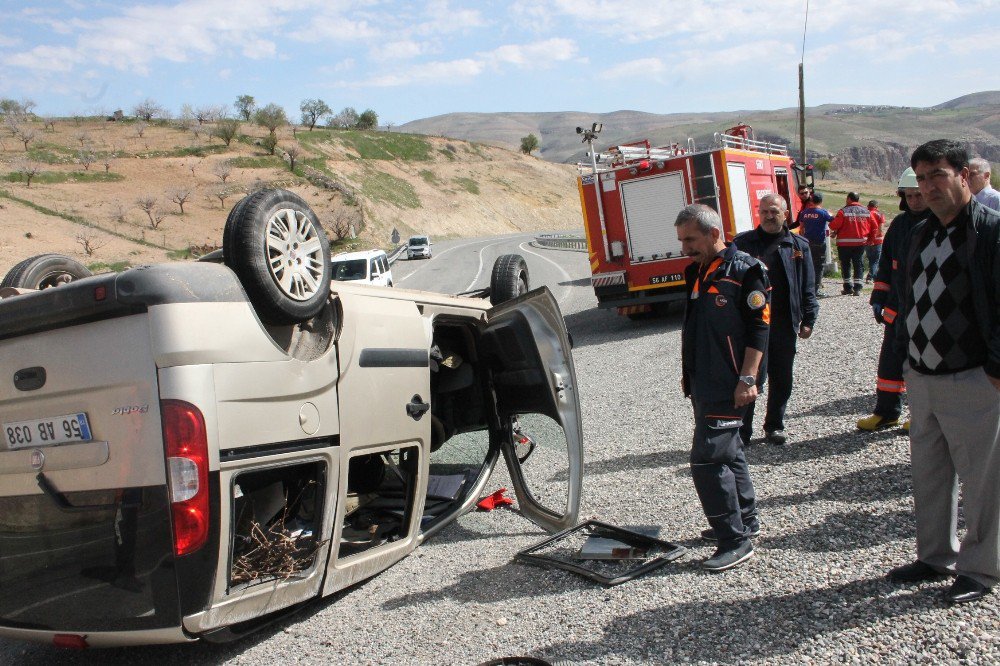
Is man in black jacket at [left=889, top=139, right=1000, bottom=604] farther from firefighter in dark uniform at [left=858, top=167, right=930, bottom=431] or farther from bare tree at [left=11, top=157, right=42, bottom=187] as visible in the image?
bare tree at [left=11, top=157, right=42, bottom=187]

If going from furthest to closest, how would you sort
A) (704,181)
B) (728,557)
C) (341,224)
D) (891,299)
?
(341,224) → (704,181) → (891,299) → (728,557)

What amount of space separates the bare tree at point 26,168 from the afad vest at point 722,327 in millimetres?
55275

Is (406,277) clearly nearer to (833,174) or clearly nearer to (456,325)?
(456,325)

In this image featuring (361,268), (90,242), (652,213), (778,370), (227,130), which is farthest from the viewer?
(227,130)

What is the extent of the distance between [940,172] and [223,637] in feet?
11.9

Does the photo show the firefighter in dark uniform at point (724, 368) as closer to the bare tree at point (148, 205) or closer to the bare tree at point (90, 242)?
the bare tree at point (90, 242)

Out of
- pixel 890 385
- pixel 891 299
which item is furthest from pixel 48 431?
pixel 890 385

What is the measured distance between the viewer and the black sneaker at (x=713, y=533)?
4.40 meters

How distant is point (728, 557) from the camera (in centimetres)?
407

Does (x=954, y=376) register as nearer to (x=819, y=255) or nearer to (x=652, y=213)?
(x=652, y=213)

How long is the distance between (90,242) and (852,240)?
1498 inches

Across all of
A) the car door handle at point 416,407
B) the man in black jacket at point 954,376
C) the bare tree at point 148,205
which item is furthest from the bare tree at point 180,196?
the man in black jacket at point 954,376

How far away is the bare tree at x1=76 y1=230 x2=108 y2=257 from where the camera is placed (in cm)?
3928

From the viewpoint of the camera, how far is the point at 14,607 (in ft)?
11.6
